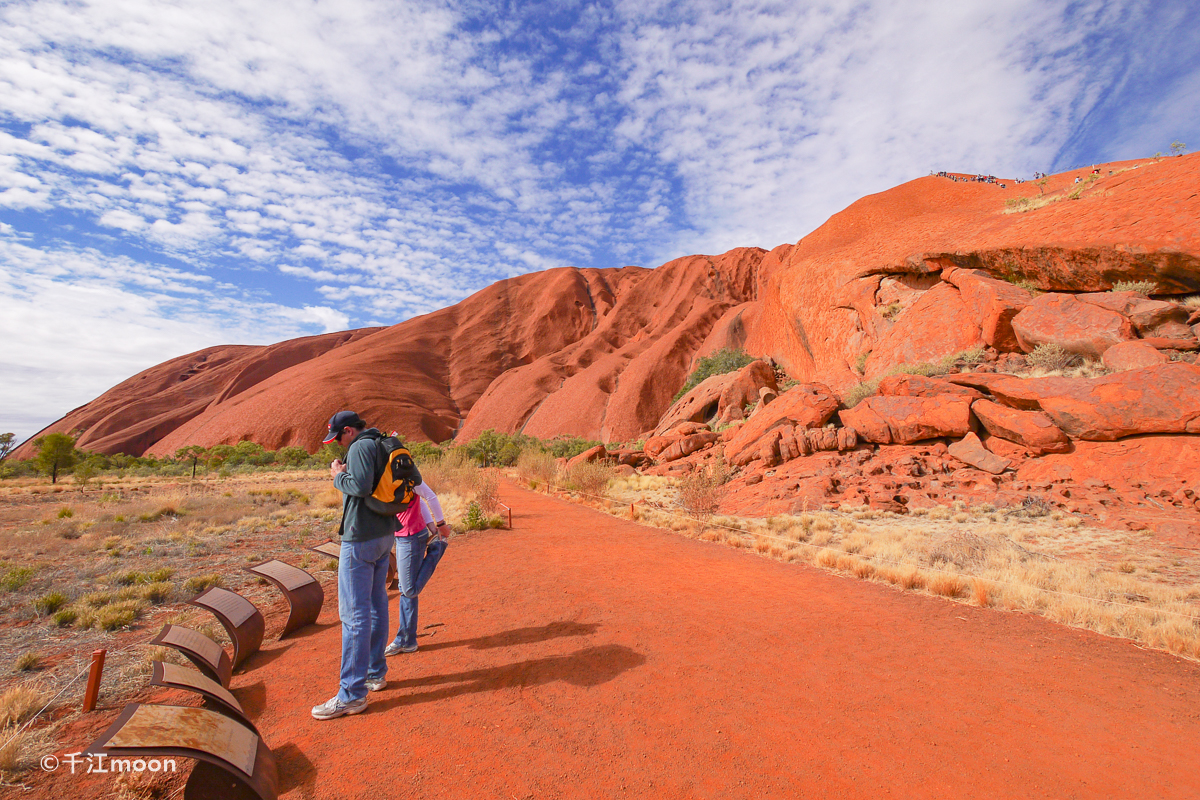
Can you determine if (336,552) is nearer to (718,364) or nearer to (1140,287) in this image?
(1140,287)

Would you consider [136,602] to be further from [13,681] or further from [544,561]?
[544,561]

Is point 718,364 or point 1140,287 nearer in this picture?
point 1140,287

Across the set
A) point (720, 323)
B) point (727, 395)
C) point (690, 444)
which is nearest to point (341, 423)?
point (690, 444)

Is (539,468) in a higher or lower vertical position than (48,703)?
lower

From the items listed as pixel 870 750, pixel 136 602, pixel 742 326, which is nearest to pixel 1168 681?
pixel 870 750

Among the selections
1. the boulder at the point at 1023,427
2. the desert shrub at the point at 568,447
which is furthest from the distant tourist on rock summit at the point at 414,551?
the desert shrub at the point at 568,447

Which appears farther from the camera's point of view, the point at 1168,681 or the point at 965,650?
the point at 965,650

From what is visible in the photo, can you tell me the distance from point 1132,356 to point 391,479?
16870 mm

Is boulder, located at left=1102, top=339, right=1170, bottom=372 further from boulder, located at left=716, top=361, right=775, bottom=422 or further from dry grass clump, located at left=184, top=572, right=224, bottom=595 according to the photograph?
dry grass clump, located at left=184, top=572, right=224, bottom=595

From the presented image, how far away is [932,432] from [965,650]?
38.4 feet

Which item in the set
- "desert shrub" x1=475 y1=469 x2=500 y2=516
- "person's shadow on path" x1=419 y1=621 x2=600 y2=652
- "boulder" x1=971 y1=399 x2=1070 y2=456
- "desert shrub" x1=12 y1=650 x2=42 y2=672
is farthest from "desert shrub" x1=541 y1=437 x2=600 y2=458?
"desert shrub" x1=12 y1=650 x2=42 y2=672

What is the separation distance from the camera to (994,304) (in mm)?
16812

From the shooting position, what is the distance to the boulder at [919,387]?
14.7 meters

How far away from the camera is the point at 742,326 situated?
1817 inches
